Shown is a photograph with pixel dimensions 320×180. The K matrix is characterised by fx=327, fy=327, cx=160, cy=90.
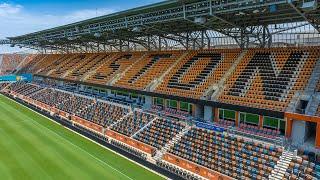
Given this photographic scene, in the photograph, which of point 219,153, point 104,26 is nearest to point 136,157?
point 219,153

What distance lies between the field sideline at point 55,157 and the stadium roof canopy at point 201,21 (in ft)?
45.6

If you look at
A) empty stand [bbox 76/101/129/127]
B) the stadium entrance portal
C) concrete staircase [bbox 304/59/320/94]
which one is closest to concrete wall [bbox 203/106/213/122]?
concrete staircase [bbox 304/59/320/94]

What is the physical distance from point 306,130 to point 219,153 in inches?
248

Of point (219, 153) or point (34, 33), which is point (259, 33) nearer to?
point (219, 153)

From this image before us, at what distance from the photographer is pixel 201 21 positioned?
2884 centimetres

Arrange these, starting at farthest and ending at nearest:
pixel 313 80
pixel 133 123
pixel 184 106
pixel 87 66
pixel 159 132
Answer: pixel 87 66, pixel 133 123, pixel 184 106, pixel 159 132, pixel 313 80

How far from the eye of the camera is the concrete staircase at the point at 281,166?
20.3 meters

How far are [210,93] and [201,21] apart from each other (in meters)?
6.49

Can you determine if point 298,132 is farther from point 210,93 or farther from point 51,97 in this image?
point 51,97

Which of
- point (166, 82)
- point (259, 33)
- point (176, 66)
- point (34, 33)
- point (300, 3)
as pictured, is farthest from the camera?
point (34, 33)

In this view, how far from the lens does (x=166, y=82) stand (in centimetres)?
3525

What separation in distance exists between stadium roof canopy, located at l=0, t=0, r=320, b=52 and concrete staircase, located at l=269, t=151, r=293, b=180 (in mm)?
9613

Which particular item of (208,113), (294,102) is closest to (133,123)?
(208,113)

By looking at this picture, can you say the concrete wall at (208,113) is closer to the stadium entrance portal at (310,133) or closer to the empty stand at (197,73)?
the empty stand at (197,73)
